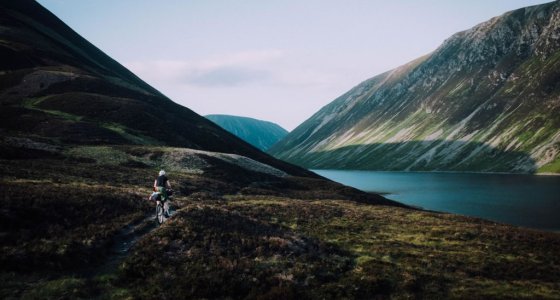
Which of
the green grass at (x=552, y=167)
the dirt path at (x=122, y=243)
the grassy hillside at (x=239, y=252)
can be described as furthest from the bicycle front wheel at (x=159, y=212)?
the green grass at (x=552, y=167)

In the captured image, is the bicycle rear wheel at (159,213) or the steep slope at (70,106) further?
the steep slope at (70,106)

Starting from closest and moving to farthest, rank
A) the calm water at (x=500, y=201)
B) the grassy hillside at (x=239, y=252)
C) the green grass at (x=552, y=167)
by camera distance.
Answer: the grassy hillside at (x=239, y=252)
the calm water at (x=500, y=201)
the green grass at (x=552, y=167)

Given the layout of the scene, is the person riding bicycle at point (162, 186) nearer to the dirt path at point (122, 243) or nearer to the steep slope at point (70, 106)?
the dirt path at point (122, 243)

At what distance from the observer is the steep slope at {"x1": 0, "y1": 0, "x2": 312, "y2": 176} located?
2928 inches

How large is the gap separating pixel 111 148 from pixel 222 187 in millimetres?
23588

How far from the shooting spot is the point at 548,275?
26953mm

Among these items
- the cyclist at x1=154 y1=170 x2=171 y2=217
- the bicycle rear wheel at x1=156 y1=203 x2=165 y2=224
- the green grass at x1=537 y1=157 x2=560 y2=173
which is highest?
the green grass at x1=537 y1=157 x2=560 y2=173

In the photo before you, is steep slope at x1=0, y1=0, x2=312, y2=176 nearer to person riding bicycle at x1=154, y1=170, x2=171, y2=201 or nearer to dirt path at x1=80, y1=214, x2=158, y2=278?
dirt path at x1=80, y1=214, x2=158, y2=278

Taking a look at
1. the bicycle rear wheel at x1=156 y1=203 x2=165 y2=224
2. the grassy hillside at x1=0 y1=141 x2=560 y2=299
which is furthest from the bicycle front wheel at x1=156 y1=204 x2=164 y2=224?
the grassy hillside at x1=0 y1=141 x2=560 y2=299

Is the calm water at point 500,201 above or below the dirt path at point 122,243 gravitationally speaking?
below

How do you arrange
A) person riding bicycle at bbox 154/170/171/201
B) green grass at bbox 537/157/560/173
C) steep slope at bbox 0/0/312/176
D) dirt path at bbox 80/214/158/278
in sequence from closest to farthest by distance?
1. dirt path at bbox 80/214/158/278
2. person riding bicycle at bbox 154/170/171/201
3. steep slope at bbox 0/0/312/176
4. green grass at bbox 537/157/560/173

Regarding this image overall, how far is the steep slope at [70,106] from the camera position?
244 feet

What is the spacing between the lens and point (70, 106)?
88375mm

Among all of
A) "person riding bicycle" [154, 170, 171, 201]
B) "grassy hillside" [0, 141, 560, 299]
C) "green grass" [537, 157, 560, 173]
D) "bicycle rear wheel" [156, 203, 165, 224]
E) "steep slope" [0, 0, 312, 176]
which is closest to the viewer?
"grassy hillside" [0, 141, 560, 299]
